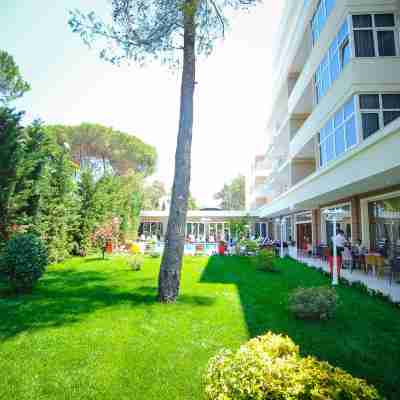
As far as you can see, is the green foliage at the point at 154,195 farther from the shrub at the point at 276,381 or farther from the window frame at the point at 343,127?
the shrub at the point at 276,381

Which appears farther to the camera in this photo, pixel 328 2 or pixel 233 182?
pixel 233 182

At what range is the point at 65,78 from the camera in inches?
422

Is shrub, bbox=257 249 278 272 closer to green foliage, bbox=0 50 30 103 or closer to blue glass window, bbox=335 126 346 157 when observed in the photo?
blue glass window, bbox=335 126 346 157

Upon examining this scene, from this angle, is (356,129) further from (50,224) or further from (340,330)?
(50,224)

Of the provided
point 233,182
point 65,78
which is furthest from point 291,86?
point 233,182

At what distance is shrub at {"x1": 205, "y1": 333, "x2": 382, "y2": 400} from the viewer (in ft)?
5.34

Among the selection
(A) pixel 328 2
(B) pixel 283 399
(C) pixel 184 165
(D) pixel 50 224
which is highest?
(A) pixel 328 2

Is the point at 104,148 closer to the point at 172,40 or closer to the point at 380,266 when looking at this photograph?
the point at 172,40

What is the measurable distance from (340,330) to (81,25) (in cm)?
903

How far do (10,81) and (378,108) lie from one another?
15226 mm

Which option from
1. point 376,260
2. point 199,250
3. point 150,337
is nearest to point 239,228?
point 199,250

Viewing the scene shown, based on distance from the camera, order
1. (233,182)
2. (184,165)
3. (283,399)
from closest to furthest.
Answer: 1. (283,399)
2. (184,165)
3. (233,182)

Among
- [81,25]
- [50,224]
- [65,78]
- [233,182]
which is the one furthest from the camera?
[233,182]

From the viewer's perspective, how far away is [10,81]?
41.5 ft
